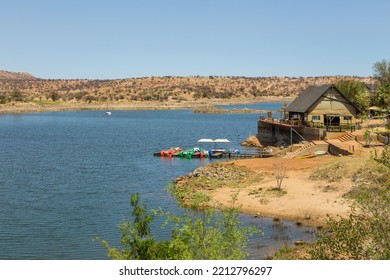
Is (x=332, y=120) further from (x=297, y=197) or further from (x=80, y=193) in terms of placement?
(x=80, y=193)

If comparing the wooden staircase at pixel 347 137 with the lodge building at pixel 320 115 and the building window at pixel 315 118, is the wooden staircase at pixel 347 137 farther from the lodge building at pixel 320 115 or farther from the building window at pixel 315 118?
the building window at pixel 315 118

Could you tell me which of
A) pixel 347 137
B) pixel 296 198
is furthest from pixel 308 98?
pixel 296 198

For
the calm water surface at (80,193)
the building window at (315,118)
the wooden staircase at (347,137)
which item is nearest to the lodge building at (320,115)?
the building window at (315,118)

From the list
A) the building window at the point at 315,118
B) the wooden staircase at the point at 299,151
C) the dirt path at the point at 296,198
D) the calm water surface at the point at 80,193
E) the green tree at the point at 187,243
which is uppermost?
the building window at the point at 315,118

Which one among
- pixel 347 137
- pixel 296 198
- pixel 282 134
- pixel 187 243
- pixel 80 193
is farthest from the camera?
pixel 282 134

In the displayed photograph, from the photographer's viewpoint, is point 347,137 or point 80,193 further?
point 347,137

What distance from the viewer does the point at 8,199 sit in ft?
147

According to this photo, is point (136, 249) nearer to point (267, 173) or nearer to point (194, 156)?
point (267, 173)

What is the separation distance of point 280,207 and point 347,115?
37.8 m

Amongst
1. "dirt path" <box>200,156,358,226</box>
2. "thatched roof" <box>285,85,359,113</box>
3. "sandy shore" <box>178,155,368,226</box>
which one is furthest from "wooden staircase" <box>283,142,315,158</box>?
"thatched roof" <box>285,85,359,113</box>

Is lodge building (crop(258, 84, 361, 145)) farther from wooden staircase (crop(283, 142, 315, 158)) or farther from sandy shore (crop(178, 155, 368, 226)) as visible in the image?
sandy shore (crop(178, 155, 368, 226))

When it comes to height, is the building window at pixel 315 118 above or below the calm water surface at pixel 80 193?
above

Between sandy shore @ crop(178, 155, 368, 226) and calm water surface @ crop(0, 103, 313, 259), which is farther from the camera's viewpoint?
sandy shore @ crop(178, 155, 368, 226)
